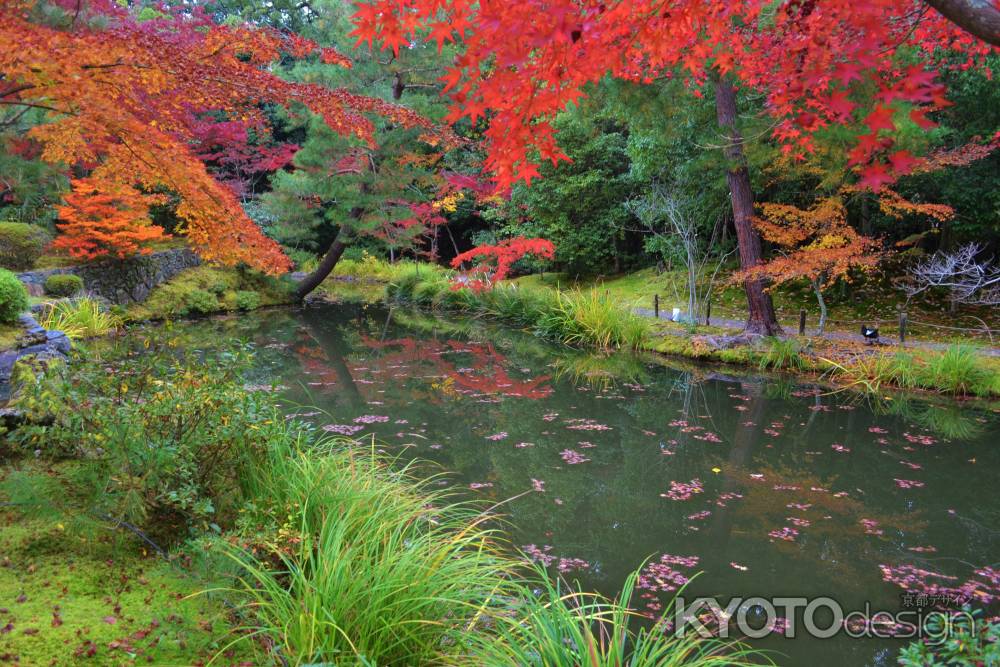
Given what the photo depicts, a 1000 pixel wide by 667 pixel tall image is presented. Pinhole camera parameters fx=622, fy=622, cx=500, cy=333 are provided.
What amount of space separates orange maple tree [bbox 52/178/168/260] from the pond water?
13.7 ft

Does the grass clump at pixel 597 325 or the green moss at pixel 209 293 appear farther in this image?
the green moss at pixel 209 293

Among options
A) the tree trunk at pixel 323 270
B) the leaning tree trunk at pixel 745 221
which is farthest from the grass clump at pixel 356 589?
the tree trunk at pixel 323 270

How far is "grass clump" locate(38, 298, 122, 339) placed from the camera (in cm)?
889

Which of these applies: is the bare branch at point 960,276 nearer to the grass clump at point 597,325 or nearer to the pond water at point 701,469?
the pond water at point 701,469

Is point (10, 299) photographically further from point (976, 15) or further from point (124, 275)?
point (976, 15)

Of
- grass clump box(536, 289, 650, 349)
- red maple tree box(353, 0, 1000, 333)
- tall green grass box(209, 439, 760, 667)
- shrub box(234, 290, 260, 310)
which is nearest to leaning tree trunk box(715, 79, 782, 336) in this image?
grass clump box(536, 289, 650, 349)

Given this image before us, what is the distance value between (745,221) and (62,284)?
10857 millimetres

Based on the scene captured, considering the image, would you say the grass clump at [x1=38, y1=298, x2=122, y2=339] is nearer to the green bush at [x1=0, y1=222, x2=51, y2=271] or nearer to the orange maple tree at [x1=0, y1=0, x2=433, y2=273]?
the green bush at [x1=0, y1=222, x2=51, y2=271]

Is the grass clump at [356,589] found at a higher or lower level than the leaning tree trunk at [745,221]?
lower

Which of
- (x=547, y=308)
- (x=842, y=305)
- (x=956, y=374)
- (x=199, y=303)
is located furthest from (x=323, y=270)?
(x=956, y=374)

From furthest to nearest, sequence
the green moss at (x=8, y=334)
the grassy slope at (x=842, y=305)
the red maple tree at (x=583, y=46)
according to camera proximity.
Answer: the grassy slope at (x=842, y=305) < the green moss at (x=8, y=334) < the red maple tree at (x=583, y=46)

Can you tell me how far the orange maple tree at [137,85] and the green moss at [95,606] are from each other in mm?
2415

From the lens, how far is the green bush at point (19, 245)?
10328 mm

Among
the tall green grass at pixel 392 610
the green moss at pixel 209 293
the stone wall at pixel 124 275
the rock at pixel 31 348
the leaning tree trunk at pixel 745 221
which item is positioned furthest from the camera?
the green moss at pixel 209 293
